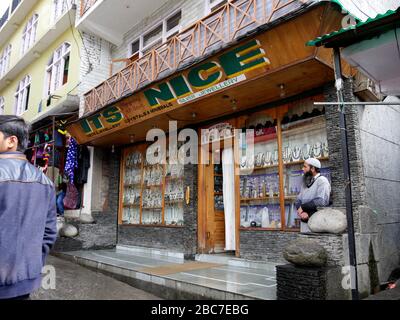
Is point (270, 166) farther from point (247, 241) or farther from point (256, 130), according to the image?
point (247, 241)

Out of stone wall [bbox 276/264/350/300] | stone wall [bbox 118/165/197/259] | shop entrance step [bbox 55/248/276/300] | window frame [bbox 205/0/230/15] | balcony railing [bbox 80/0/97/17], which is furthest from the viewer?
balcony railing [bbox 80/0/97/17]

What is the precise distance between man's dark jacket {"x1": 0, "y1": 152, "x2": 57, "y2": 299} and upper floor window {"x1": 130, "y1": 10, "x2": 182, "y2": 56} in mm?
8767

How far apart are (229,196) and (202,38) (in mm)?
3741

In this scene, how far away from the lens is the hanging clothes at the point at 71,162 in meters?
11.5

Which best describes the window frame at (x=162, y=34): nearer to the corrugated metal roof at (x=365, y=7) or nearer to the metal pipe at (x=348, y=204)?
the corrugated metal roof at (x=365, y=7)

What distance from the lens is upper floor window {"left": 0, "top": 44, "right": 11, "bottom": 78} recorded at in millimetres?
20422

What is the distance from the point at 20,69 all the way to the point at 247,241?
16712mm

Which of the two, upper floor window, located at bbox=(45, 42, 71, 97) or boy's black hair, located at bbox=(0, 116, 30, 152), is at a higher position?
upper floor window, located at bbox=(45, 42, 71, 97)

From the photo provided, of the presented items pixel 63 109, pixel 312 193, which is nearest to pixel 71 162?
pixel 63 109

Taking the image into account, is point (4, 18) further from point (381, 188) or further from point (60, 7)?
point (381, 188)

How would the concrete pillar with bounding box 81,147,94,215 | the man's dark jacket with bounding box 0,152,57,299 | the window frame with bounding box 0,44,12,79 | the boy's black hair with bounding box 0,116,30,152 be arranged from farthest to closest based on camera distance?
the window frame with bounding box 0,44,12,79, the concrete pillar with bounding box 81,147,94,215, the boy's black hair with bounding box 0,116,30,152, the man's dark jacket with bounding box 0,152,57,299

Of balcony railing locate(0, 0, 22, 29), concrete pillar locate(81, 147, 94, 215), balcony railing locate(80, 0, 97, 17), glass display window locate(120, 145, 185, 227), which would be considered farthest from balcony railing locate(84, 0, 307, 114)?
balcony railing locate(0, 0, 22, 29)

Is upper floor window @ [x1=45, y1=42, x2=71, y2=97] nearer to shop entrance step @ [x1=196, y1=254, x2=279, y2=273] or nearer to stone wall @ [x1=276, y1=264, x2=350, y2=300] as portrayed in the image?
shop entrance step @ [x1=196, y1=254, x2=279, y2=273]

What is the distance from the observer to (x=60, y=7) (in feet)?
48.3
